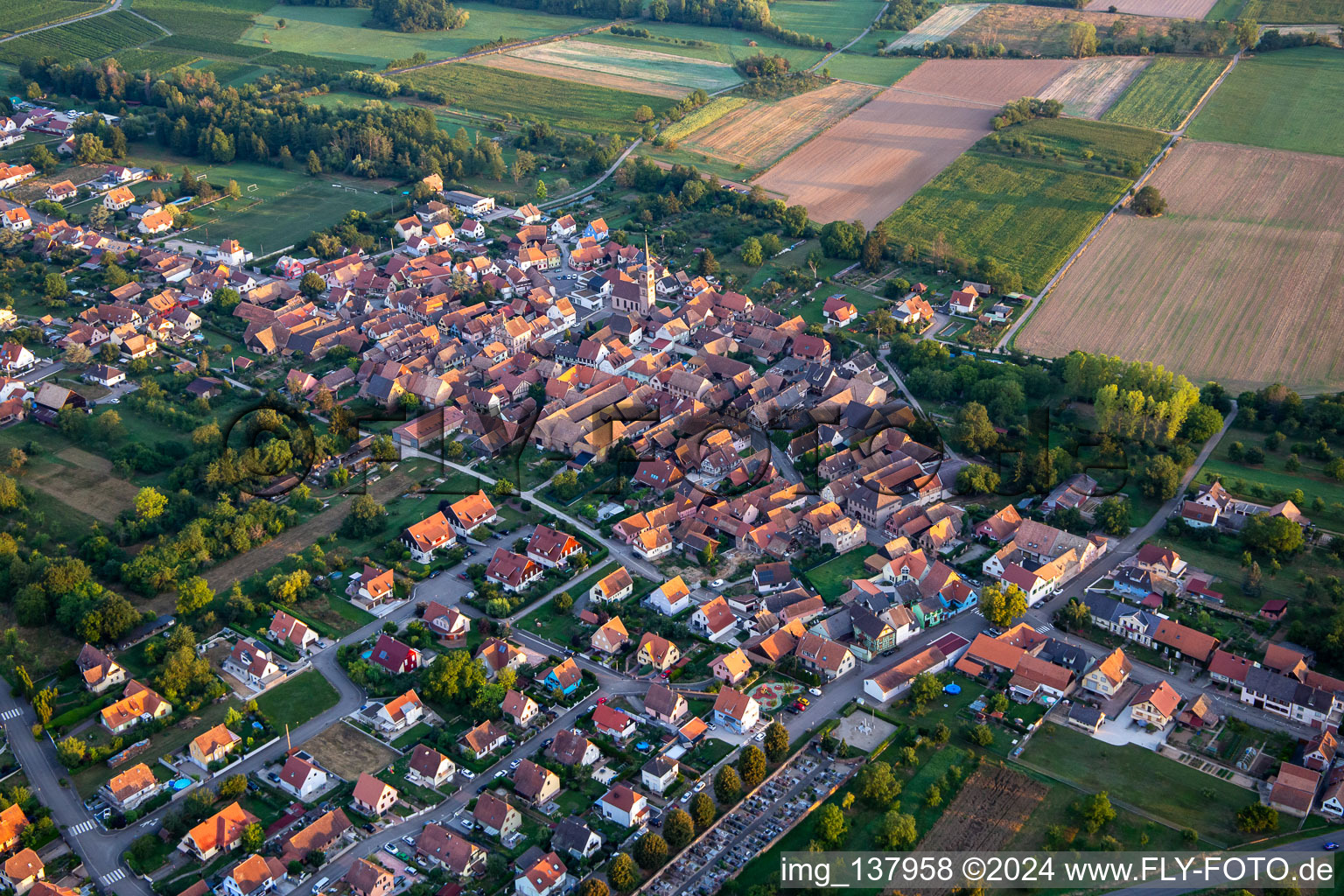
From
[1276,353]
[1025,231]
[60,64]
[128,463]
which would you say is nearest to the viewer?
[128,463]

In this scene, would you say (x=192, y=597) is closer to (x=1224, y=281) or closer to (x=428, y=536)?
(x=428, y=536)

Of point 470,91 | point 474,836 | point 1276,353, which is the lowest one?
point 474,836

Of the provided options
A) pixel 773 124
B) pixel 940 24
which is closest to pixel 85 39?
pixel 773 124

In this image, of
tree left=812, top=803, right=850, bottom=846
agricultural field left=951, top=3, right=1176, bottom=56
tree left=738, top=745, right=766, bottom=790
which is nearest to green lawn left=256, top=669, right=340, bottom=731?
tree left=738, top=745, right=766, bottom=790

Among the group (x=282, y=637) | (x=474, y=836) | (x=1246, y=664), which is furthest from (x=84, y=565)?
(x=1246, y=664)

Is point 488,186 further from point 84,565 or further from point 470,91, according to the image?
point 84,565

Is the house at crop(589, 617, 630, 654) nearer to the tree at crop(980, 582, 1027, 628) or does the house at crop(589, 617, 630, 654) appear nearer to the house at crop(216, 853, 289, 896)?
the tree at crop(980, 582, 1027, 628)

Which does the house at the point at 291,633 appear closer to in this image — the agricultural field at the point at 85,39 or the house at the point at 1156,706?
the house at the point at 1156,706
